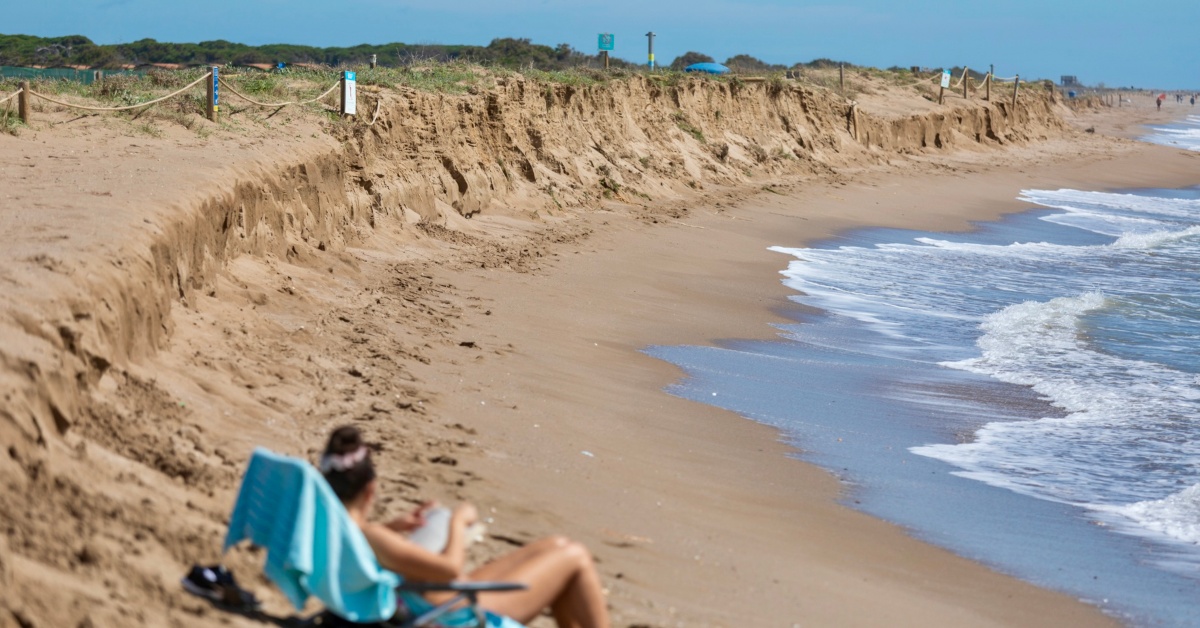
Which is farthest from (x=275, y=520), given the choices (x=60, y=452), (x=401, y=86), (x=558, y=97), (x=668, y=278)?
(x=558, y=97)

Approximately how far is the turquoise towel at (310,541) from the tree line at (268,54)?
19182mm

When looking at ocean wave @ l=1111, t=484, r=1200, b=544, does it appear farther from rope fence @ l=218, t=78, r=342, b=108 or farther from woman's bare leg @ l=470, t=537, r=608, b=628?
rope fence @ l=218, t=78, r=342, b=108

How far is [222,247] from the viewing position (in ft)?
31.8

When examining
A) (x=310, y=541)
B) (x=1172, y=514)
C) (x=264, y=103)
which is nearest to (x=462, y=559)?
(x=310, y=541)

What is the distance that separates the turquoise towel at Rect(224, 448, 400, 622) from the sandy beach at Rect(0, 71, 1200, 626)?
34 cm

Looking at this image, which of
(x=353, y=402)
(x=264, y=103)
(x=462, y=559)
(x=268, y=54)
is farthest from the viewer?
(x=268, y=54)

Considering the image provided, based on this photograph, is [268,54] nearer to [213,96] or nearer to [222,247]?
[213,96]

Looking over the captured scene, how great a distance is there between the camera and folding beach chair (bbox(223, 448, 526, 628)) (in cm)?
369

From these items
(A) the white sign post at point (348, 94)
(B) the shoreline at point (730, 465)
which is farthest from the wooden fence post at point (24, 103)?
(B) the shoreline at point (730, 465)

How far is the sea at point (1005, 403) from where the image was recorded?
284 inches

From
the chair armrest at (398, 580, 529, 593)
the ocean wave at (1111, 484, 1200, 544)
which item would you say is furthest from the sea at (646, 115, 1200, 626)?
the chair armrest at (398, 580, 529, 593)

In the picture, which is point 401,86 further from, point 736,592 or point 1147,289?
point 736,592

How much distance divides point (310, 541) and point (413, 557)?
362 mm

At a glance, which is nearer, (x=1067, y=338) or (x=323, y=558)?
(x=323, y=558)
